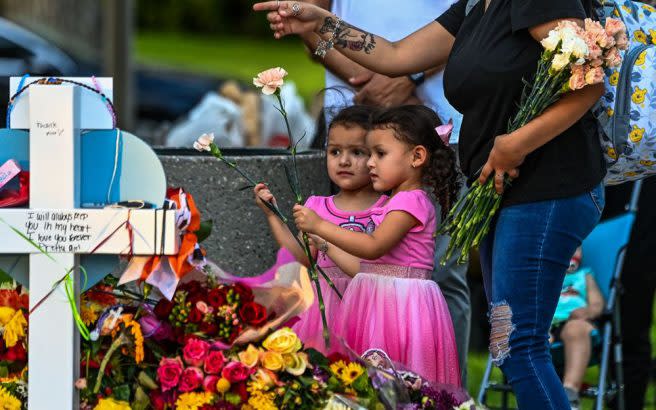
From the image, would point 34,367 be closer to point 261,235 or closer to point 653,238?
point 261,235

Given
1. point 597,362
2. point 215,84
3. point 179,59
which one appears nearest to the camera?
point 597,362

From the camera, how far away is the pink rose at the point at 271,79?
11.6ft

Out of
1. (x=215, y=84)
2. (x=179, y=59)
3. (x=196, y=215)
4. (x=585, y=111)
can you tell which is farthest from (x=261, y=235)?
(x=179, y=59)

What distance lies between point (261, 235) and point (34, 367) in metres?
1.60

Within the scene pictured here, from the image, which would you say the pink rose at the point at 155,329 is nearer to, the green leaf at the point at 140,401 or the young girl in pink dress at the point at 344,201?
the green leaf at the point at 140,401

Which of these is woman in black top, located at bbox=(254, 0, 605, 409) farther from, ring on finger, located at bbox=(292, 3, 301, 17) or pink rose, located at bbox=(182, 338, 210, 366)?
pink rose, located at bbox=(182, 338, 210, 366)

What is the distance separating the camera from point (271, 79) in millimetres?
3525

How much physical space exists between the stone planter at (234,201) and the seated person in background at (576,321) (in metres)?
1.25

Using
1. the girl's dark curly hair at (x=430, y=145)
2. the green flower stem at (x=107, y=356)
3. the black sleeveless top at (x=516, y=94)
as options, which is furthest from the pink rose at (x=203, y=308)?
the girl's dark curly hair at (x=430, y=145)

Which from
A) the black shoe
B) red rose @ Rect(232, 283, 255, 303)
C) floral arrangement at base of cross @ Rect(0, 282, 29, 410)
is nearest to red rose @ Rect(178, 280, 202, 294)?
red rose @ Rect(232, 283, 255, 303)

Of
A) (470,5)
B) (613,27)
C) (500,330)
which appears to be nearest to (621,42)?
(613,27)

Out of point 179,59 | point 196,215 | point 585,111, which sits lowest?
point 179,59

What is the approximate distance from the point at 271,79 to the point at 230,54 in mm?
28398

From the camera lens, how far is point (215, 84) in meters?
14.8
